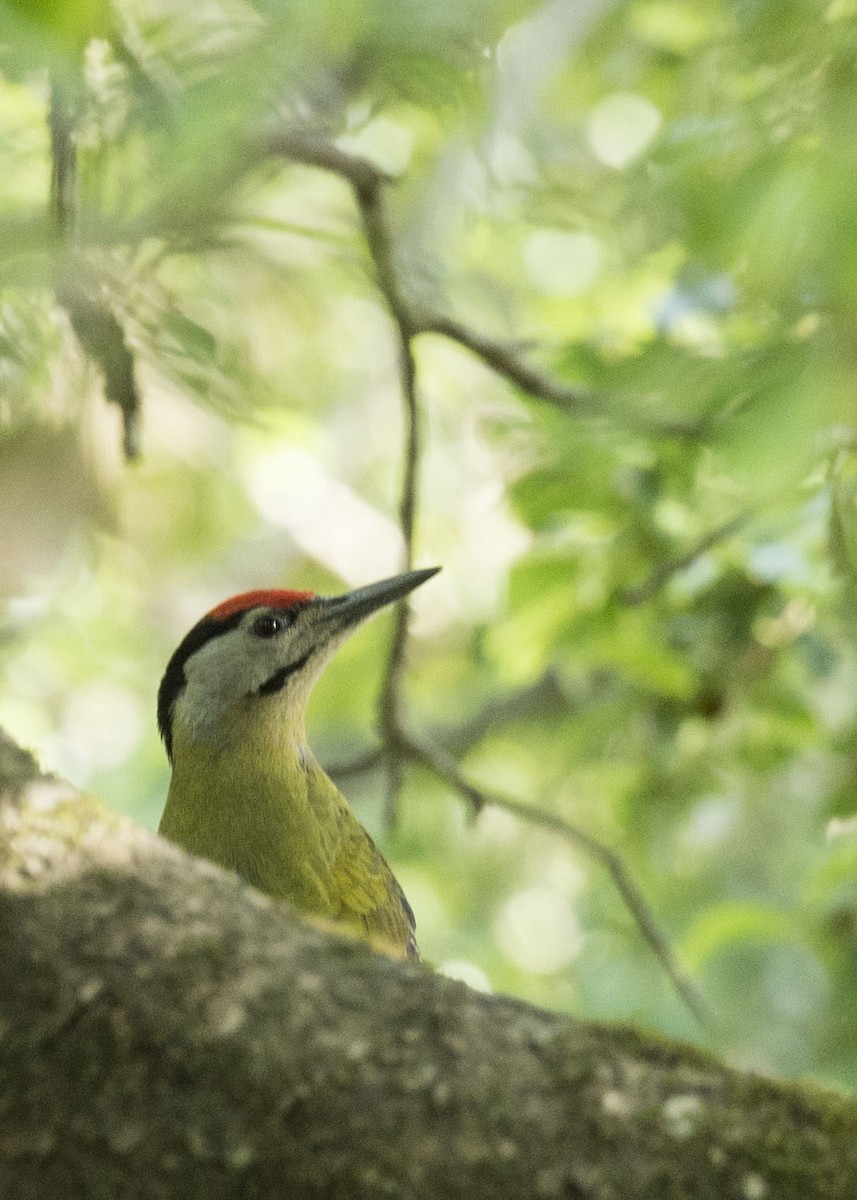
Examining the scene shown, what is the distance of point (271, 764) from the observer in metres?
4.50

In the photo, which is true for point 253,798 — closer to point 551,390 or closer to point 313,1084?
point 551,390

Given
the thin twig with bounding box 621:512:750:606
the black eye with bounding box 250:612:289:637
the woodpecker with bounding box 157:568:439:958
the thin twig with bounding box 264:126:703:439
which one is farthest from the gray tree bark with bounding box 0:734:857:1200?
the black eye with bounding box 250:612:289:637

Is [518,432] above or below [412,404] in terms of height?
above

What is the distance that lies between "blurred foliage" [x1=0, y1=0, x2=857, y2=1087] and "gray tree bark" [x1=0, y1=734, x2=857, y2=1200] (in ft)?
4.60

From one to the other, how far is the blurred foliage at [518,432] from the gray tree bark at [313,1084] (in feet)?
4.60

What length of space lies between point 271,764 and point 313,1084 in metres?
2.84

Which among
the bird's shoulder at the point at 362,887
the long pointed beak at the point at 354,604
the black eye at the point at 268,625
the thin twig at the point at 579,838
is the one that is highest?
the long pointed beak at the point at 354,604

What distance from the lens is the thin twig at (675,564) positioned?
4.38m

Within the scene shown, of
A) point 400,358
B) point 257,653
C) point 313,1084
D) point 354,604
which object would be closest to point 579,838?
point 354,604

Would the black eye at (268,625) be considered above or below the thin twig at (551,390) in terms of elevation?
below

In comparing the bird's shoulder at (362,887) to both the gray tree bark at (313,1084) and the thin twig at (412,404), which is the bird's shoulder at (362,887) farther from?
the gray tree bark at (313,1084)

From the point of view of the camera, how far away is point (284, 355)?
7.22 meters

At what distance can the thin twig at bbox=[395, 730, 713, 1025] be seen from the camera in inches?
177

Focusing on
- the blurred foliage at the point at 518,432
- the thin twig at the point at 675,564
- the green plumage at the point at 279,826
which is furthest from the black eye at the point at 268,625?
the thin twig at the point at 675,564
